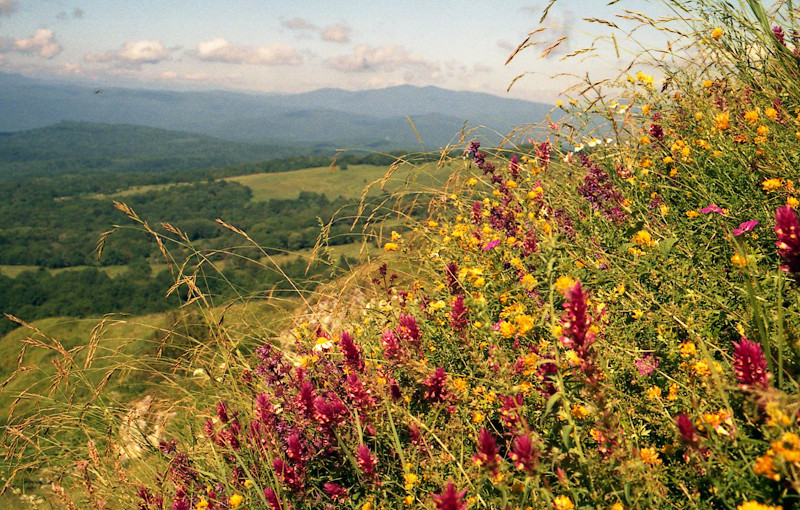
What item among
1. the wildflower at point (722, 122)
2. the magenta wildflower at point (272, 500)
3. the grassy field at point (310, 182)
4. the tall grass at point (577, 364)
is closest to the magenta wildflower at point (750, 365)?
the tall grass at point (577, 364)

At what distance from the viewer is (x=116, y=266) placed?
11388 cm

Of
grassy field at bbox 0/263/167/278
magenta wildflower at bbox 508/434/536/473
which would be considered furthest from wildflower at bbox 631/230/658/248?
grassy field at bbox 0/263/167/278

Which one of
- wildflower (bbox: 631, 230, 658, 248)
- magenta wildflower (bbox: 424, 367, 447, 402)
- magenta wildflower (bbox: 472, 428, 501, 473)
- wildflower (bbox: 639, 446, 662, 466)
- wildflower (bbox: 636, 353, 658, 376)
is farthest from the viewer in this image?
wildflower (bbox: 631, 230, 658, 248)

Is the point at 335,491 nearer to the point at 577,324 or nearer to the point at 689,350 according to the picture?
the point at 577,324

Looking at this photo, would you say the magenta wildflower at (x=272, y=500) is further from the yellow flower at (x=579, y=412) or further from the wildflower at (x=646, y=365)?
the wildflower at (x=646, y=365)

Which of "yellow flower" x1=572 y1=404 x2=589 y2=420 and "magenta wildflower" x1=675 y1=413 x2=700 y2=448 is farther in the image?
"yellow flower" x1=572 y1=404 x2=589 y2=420

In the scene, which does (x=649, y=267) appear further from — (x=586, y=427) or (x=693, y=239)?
(x=586, y=427)

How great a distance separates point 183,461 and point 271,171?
185 meters

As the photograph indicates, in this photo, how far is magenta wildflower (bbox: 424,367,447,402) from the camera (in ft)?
6.44

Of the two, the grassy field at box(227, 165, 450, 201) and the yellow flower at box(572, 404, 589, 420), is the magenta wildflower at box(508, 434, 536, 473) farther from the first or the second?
the grassy field at box(227, 165, 450, 201)

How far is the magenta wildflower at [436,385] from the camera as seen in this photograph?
1964 mm

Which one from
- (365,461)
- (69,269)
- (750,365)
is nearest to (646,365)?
(750,365)

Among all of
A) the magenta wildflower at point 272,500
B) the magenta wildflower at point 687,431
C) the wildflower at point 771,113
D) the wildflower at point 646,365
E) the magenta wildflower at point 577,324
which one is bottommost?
the magenta wildflower at point 272,500

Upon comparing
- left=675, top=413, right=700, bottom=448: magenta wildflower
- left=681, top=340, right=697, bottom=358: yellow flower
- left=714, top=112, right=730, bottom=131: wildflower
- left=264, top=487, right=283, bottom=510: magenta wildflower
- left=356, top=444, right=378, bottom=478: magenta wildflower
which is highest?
left=714, top=112, right=730, bottom=131: wildflower
